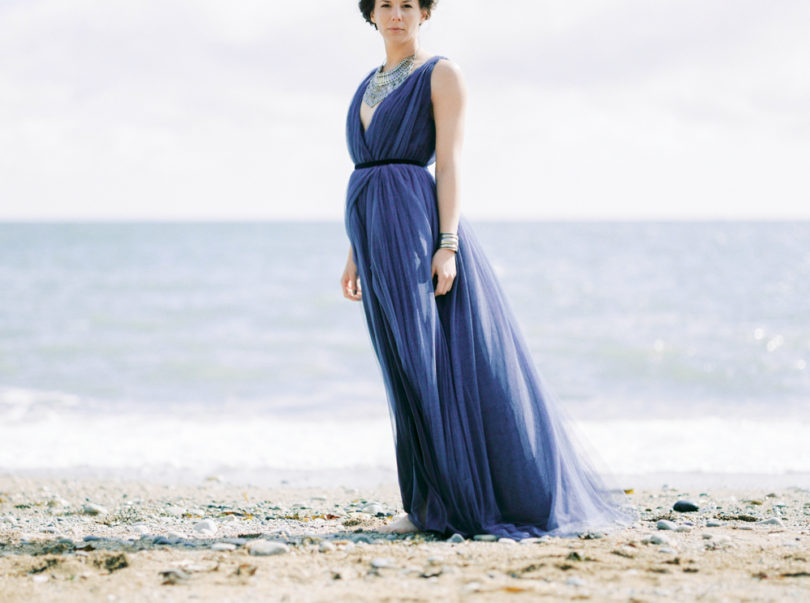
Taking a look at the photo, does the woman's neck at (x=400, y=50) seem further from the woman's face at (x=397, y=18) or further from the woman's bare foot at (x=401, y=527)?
the woman's bare foot at (x=401, y=527)

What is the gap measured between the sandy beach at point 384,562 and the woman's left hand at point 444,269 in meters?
0.96

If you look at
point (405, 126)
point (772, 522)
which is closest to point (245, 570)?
point (405, 126)

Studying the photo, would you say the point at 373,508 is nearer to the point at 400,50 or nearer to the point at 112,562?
the point at 112,562

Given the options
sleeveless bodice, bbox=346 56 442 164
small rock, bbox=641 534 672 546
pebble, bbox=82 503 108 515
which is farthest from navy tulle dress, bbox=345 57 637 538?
pebble, bbox=82 503 108 515

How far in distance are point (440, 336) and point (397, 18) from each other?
1258mm

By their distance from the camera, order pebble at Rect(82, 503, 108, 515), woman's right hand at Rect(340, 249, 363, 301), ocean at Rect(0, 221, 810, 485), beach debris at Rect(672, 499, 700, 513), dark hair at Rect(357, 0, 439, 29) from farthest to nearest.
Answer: ocean at Rect(0, 221, 810, 485) → pebble at Rect(82, 503, 108, 515) → beach debris at Rect(672, 499, 700, 513) → woman's right hand at Rect(340, 249, 363, 301) → dark hair at Rect(357, 0, 439, 29)

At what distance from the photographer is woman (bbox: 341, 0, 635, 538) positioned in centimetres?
334

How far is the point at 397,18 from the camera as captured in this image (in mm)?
3424

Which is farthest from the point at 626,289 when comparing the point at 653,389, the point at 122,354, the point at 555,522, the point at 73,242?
the point at 73,242

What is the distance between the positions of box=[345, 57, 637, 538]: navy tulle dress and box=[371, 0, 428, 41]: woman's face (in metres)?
0.17

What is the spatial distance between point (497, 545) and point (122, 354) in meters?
11.6

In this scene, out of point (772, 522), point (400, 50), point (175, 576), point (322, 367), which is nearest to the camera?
point (175, 576)

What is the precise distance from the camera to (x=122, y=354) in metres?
13.8

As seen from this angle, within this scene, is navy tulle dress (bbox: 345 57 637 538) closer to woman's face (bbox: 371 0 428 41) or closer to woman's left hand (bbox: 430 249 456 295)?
woman's left hand (bbox: 430 249 456 295)
